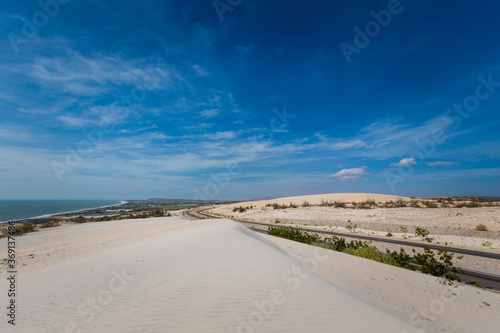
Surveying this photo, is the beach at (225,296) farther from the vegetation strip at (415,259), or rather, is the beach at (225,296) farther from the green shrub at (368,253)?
the green shrub at (368,253)

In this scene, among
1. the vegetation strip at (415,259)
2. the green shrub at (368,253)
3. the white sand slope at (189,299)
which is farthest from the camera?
the green shrub at (368,253)

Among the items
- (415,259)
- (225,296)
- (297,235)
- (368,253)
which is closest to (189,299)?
(225,296)

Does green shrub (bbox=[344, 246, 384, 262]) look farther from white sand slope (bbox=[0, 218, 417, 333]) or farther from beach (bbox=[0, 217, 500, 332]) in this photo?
white sand slope (bbox=[0, 218, 417, 333])

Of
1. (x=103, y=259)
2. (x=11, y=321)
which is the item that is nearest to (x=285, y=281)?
(x=11, y=321)

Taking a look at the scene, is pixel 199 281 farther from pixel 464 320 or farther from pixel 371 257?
pixel 371 257

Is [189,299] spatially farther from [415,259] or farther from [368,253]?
[415,259]

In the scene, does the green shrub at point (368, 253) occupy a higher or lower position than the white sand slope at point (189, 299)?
lower

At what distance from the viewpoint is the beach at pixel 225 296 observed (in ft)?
16.1

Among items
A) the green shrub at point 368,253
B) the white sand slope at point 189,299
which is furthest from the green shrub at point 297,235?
the white sand slope at point 189,299

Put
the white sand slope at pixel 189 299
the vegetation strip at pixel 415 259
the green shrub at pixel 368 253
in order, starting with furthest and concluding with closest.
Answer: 1. the green shrub at pixel 368 253
2. the vegetation strip at pixel 415 259
3. the white sand slope at pixel 189 299

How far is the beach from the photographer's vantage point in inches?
193

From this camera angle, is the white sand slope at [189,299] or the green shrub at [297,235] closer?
the white sand slope at [189,299]

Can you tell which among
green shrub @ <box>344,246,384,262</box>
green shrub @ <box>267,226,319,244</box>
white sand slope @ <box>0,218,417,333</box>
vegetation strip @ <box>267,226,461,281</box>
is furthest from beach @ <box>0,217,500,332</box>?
green shrub @ <box>267,226,319,244</box>

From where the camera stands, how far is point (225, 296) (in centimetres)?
620
